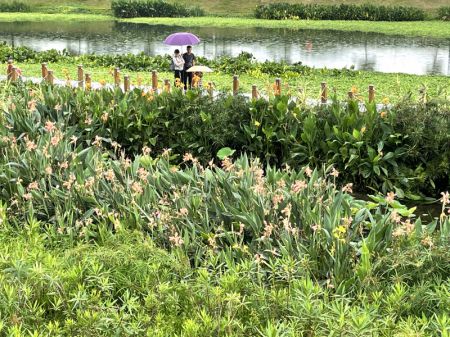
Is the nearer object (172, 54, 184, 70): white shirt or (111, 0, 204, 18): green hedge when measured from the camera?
(172, 54, 184, 70): white shirt

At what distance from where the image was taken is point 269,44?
27000mm

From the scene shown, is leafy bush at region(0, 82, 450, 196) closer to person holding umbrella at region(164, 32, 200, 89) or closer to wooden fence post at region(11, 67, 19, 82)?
wooden fence post at region(11, 67, 19, 82)

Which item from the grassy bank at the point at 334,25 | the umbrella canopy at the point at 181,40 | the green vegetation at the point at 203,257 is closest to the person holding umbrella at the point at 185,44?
the umbrella canopy at the point at 181,40

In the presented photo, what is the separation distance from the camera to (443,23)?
3353 cm

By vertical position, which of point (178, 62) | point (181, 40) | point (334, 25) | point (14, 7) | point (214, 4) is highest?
point (214, 4)

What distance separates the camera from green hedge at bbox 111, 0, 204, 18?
41.1 m

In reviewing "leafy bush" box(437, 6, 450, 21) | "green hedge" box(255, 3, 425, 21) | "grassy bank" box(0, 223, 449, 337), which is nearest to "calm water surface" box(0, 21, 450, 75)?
"green hedge" box(255, 3, 425, 21)

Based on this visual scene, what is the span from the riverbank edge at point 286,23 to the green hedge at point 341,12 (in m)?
1.56

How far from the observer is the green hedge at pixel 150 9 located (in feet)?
135

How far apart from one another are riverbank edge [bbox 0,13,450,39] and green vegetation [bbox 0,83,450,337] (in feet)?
83.7

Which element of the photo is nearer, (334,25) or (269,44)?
(269,44)

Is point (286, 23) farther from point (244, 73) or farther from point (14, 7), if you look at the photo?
point (14, 7)

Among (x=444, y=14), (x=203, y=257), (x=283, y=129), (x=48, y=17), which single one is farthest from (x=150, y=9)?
(x=203, y=257)

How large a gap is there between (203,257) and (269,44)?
22.8 m
